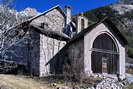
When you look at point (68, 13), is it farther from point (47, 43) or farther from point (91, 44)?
point (91, 44)

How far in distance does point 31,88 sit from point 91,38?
11001 millimetres

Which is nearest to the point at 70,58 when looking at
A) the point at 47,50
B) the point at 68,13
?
the point at 47,50

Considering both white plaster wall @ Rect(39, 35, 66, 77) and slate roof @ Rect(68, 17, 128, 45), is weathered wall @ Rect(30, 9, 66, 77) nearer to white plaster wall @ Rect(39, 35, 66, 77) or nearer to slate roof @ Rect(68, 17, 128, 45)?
white plaster wall @ Rect(39, 35, 66, 77)

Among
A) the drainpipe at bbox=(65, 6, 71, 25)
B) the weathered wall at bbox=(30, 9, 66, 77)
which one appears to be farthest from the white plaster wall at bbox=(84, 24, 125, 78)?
the drainpipe at bbox=(65, 6, 71, 25)

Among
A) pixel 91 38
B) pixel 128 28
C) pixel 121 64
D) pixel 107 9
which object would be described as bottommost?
pixel 121 64

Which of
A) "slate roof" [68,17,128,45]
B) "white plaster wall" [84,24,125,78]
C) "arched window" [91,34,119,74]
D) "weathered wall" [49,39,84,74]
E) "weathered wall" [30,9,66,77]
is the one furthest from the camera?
"arched window" [91,34,119,74]

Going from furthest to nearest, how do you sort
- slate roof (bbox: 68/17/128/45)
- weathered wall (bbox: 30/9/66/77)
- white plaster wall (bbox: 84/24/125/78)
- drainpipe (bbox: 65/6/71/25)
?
drainpipe (bbox: 65/6/71/25)
weathered wall (bbox: 30/9/66/77)
slate roof (bbox: 68/17/128/45)
white plaster wall (bbox: 84/24/125/78)

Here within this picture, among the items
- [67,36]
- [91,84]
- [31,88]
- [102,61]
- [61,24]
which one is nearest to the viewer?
[31,88]

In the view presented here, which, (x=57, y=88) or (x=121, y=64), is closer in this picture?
(x=57, y=88)

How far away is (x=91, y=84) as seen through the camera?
78.9 ft

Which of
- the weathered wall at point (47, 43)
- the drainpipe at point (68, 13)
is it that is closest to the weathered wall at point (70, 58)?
the weathered wall at point (47, 43)

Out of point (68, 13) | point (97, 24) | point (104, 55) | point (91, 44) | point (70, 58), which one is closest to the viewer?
point (91, 44)

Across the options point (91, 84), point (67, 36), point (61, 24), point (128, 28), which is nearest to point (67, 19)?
point (61, 24)

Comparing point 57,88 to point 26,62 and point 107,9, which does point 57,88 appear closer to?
point 26,62
